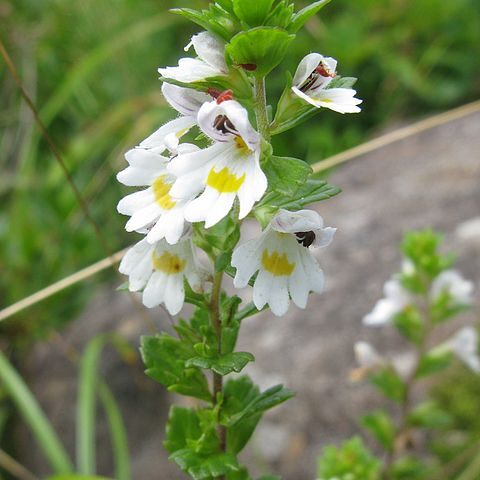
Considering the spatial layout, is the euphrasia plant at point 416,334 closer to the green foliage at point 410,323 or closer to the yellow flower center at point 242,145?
the green foliage at point 410,323

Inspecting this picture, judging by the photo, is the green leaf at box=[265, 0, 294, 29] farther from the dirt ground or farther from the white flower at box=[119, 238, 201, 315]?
the dirt ground

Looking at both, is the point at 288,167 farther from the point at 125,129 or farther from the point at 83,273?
the point at 125,129

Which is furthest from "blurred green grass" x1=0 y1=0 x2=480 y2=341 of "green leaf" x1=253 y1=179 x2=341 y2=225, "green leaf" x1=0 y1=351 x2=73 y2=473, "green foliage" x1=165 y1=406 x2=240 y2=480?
"green leaf" x1=253 y1=179 x2=341 y2=225

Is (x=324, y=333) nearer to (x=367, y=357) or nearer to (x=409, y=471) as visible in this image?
(x=367, y=357)

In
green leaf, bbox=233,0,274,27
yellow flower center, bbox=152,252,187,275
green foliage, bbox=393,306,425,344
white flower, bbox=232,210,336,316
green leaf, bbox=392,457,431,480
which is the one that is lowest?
green leaf, bbox=392,457,431,480

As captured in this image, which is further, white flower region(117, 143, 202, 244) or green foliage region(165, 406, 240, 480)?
green foliage region(165, 406, 240, 480)

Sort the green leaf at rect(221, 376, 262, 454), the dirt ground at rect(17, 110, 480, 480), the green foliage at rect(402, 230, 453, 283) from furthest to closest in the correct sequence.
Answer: the dirt ground at rect(17, 110, 480, 480) < the green foliage at rect(402, 230, 453, 283) < the green leaf at rect(221, 376, 262, 454)

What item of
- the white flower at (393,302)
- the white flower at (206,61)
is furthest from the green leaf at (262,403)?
the white flower at (393,302)
